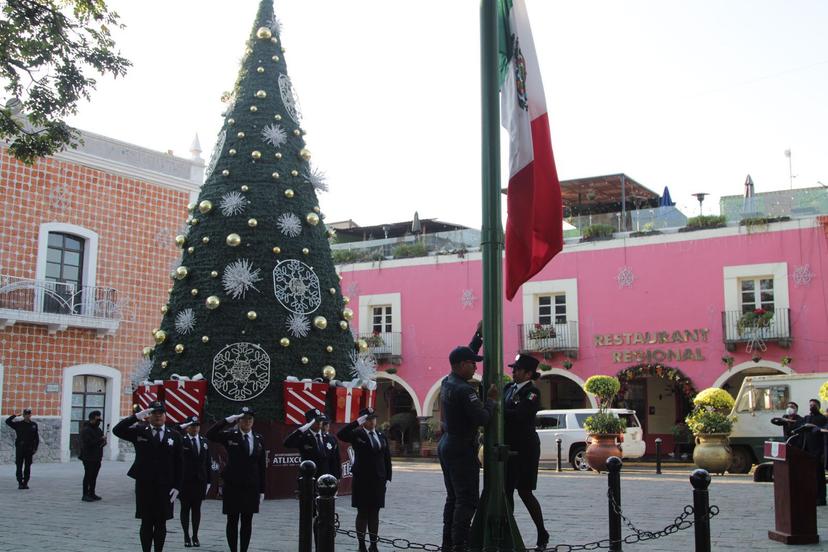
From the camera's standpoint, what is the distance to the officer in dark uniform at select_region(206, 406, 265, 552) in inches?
338

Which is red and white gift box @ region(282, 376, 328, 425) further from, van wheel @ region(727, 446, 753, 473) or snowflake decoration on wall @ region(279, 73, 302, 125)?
van wheel @ region(727, 446, 753, 473)

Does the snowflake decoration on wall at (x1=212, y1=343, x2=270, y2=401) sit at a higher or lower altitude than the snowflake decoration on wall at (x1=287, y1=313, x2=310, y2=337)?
lower

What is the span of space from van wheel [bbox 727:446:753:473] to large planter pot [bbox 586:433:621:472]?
2.73 metres

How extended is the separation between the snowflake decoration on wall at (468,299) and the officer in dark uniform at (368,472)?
22.0 metres

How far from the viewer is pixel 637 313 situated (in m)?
28.7

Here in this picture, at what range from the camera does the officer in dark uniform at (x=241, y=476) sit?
8.59 metres

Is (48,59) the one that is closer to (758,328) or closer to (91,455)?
(91,455)

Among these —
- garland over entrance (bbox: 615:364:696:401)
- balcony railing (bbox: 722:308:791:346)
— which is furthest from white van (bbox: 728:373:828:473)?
garland over entrance (bbox: 615:364:696:401)

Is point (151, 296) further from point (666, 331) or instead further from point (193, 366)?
point (666, 331)

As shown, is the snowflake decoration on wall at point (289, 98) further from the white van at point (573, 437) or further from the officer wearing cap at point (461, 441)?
the white van at point (573, 437)

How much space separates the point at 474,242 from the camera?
3303 cm

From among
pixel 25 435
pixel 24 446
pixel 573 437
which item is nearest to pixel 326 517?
pixel 24 446

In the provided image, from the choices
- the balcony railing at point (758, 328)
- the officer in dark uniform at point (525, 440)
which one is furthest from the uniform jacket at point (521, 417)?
the balcony railing at point (758, 328)

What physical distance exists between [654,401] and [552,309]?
444 centimetres
